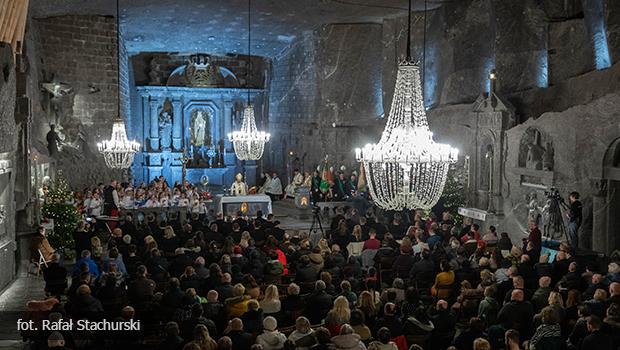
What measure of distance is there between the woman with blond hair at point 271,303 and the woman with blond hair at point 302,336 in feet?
4.58

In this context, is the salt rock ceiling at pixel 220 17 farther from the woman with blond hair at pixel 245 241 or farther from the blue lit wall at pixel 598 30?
the woman with blond hair at pixel 245 241

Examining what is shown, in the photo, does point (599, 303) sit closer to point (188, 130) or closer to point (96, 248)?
point (96, 248)

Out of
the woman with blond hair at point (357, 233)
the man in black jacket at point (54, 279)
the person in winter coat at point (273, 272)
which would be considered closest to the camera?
the man in black jacket at point (54, 279)

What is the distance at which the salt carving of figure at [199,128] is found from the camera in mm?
30538

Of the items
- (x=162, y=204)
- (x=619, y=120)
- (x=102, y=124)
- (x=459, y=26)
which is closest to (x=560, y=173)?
(x=619, y=120)

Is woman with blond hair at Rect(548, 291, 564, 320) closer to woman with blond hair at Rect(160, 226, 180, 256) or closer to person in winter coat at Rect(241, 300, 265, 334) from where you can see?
person in winter coat at Rect(241, 300, 265, 334)

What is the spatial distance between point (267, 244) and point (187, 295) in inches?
163

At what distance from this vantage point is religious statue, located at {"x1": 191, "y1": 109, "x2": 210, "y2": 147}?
30531 mm

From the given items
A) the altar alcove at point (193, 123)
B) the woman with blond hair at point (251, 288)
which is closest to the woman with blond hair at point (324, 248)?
the woman with blond hair at point (251, 288)

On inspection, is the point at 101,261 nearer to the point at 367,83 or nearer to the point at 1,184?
the point at 1,184

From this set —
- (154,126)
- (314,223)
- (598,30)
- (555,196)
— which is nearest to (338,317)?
(555,196)

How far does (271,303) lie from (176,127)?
72.1 ft

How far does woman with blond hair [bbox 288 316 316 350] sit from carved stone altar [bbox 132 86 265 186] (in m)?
22.4

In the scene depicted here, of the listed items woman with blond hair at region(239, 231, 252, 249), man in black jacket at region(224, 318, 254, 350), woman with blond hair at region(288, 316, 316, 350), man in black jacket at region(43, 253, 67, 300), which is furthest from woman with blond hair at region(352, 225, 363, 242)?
man in black jacket at region(224, 318, 254, 350)
